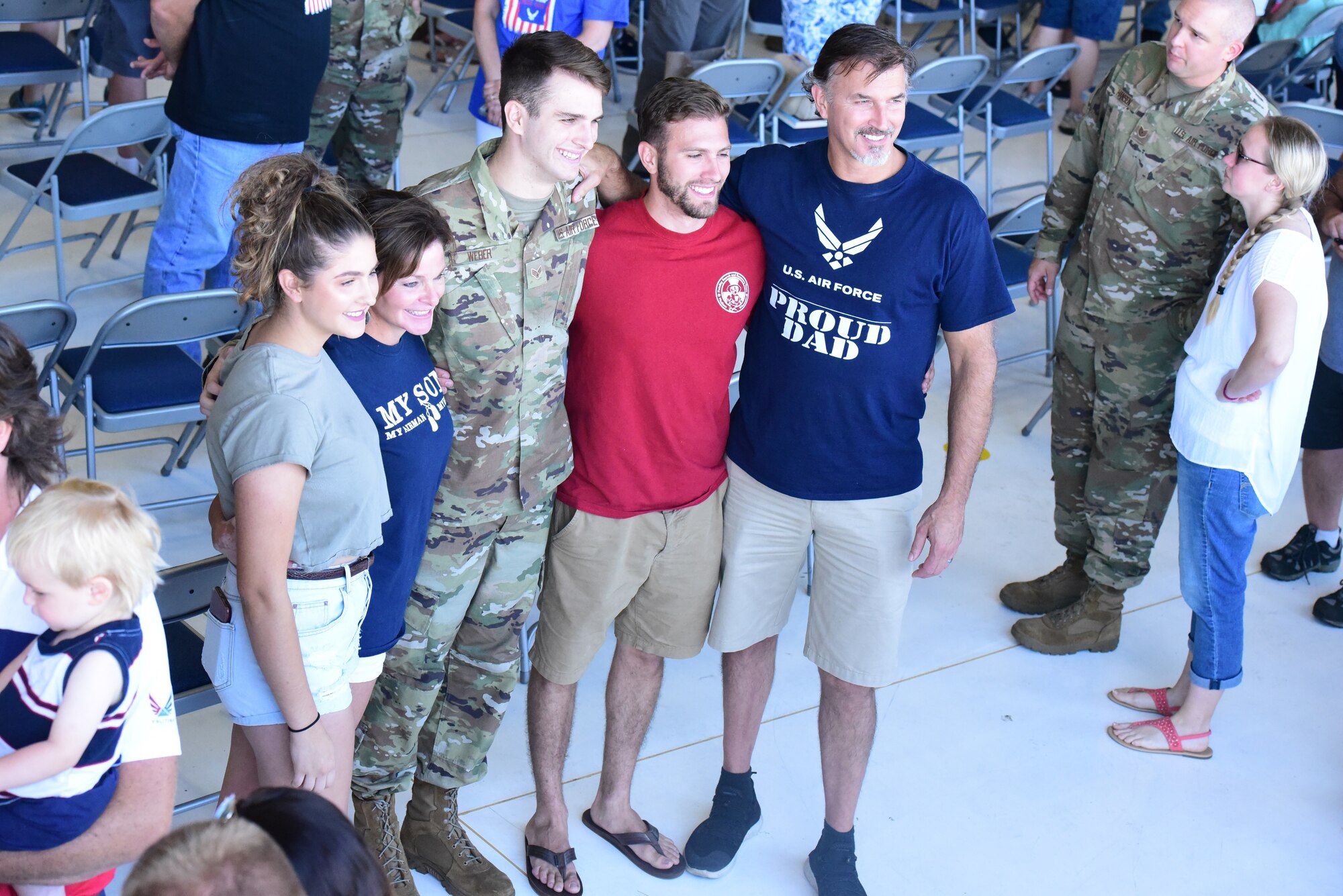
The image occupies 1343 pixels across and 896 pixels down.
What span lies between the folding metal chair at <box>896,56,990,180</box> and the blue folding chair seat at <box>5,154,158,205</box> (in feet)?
9.87

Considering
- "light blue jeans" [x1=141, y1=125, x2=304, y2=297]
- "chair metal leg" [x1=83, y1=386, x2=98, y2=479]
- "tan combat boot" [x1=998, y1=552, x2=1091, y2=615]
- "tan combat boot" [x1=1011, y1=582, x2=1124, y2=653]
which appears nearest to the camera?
"chair metal leg" [x1=83, y1=386, x2=98, y2=479]

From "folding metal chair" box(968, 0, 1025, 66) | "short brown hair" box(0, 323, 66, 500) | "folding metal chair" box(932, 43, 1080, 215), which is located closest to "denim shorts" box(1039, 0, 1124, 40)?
"folding metal chair" box(968, 0, 1025, 66)

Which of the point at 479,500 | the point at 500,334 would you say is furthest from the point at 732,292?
the point at 479,500

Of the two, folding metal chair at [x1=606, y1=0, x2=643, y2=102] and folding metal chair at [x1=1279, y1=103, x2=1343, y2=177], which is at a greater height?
folding metal chair at [x1=1279, y1=103, x2=1343, y2=177]

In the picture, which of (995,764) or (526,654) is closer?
(995,764)

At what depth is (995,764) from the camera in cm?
330

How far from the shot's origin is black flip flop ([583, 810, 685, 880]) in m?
2.88

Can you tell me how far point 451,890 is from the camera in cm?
278

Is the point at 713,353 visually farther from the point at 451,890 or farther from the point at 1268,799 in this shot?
the point at 1268,799

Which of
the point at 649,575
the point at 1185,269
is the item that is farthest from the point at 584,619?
the point at 1185,269

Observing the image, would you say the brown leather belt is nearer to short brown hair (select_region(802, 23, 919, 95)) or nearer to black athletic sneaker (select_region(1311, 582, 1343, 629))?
short brown hair (select_region(802, 23, 919, 95))

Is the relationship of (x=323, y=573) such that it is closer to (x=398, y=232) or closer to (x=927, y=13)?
(x=398, y=232)

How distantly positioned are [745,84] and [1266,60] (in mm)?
2882

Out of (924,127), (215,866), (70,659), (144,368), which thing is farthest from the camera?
(924,127)
